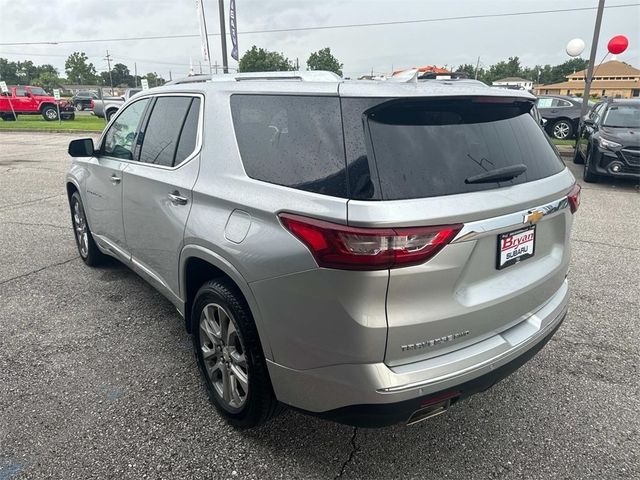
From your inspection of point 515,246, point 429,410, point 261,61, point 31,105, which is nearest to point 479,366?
point 429,410

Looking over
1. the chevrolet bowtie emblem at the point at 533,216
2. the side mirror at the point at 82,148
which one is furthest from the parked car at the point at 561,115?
the chevrolet bowtie emblem at the point at 533,216

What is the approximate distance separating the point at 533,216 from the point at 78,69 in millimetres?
109653

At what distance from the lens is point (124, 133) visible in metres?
3.71

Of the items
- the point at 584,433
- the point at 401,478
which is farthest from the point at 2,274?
the point at 584,433

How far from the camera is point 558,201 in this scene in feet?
7.41

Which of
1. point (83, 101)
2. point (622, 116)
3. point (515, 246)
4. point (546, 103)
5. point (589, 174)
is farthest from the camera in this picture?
point (83, 101)

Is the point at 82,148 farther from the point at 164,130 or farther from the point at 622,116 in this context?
the point at 622,116

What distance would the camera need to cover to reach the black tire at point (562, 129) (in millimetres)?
16328

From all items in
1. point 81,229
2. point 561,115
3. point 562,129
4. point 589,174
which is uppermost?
point 561,115

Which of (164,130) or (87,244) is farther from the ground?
→ (164,130)

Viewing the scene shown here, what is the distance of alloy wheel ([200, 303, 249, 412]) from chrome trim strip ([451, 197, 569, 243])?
3.74 ft

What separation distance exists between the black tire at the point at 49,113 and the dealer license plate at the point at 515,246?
102 feet

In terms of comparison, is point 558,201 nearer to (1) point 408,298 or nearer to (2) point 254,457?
(1) point 408,298

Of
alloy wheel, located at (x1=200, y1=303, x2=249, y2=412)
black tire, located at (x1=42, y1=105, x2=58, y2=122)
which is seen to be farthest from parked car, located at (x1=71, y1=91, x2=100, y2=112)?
alloy wheel, located at (x1=200, y1=303, x2=249, y2=412)
